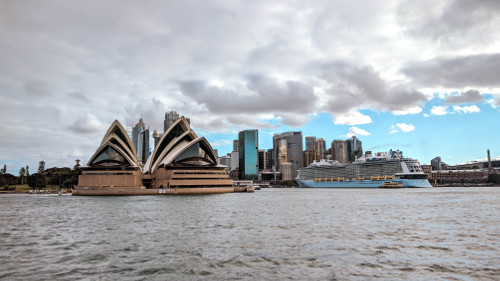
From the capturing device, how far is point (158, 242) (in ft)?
56.4

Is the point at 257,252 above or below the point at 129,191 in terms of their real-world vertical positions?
above

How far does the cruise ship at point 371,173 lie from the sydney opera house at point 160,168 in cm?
4905

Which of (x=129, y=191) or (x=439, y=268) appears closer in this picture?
(x=439, y=268)

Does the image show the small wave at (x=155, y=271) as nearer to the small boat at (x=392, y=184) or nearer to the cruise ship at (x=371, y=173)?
the small boat at (x=392, y=184)

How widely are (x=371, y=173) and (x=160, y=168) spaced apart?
72311 mm

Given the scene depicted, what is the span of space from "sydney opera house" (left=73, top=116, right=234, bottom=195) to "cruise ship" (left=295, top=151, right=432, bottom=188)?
4905 cm

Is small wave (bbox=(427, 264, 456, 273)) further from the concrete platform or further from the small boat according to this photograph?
the small boat

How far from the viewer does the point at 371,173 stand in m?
122

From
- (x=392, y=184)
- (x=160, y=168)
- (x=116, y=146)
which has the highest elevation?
(x=116, y=146)

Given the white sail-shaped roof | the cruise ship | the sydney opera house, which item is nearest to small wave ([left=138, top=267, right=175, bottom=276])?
the sydney opera house

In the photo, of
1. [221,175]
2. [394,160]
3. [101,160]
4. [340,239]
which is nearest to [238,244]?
[340,239]

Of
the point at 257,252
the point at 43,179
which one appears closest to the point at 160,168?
the point at 43,179

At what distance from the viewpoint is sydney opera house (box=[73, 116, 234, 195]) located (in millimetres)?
90625

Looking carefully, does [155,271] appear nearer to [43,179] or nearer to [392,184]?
[392,184]
